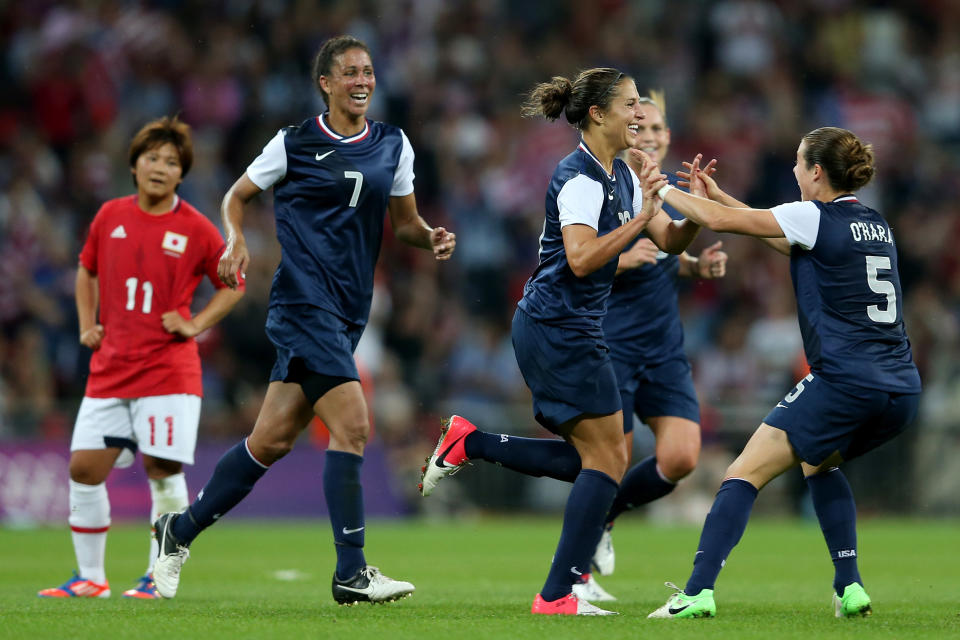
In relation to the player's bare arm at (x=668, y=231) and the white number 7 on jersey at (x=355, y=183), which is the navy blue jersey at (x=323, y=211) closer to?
the white number 7 on jersey at (x=355, y=183)

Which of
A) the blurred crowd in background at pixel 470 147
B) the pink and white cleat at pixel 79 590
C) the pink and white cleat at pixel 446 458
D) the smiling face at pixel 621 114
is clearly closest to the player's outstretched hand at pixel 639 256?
the smiling face at pixel 621 114

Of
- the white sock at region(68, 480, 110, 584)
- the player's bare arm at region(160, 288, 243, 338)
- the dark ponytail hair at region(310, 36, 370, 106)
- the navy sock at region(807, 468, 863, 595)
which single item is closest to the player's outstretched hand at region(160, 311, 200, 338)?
the player's bare arm at region(160, 288, 243, 338)

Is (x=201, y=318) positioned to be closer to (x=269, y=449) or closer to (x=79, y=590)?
(x=269, y=449)

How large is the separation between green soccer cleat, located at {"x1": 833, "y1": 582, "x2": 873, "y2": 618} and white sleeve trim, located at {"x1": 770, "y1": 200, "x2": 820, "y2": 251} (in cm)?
162

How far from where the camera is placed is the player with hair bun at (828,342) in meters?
6.12

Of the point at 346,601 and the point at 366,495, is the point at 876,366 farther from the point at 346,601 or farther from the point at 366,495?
the point at 366,495

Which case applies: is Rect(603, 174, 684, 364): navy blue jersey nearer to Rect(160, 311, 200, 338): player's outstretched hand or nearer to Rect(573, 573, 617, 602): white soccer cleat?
Rect(573, 573, 617, 602): white soccer cleat

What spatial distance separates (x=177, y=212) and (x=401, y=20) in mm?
11919

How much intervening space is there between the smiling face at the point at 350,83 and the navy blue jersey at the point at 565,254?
1.16 metres

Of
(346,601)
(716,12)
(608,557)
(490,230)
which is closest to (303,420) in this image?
(346,601)

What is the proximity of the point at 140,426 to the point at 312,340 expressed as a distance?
5.33ft

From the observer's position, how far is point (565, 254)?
20.6ft

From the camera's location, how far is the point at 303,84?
18.0 m

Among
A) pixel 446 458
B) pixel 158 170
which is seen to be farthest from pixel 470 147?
pixel 446 458
